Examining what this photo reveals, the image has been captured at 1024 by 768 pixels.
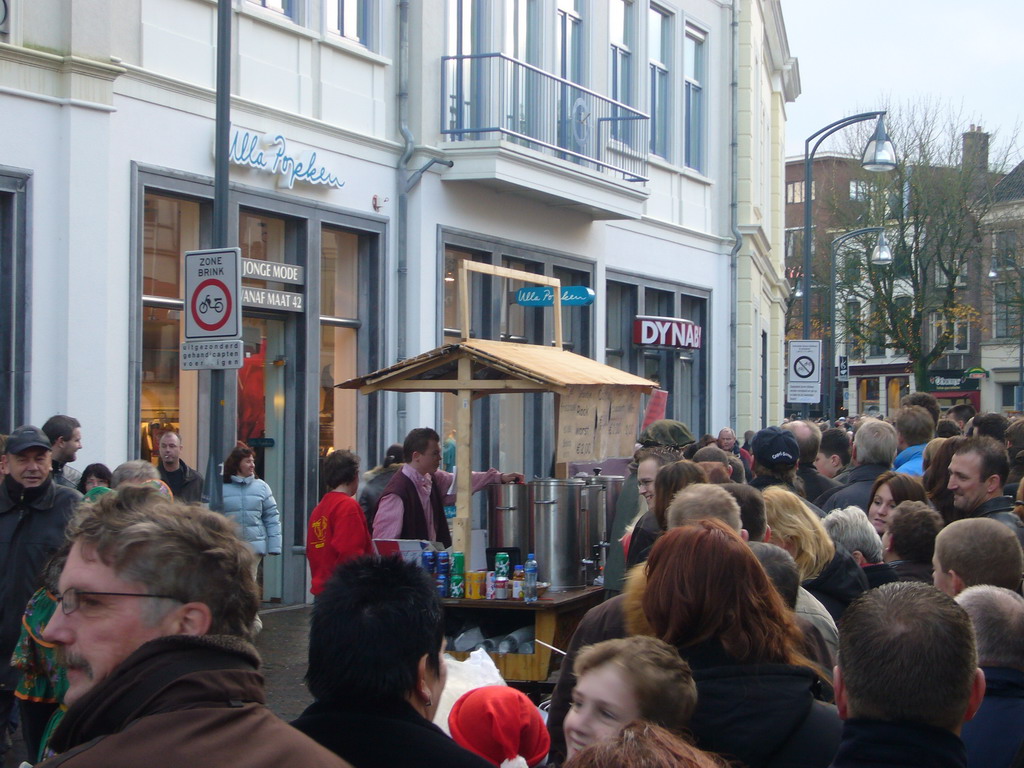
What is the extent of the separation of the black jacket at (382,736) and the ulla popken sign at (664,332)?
56.5ft

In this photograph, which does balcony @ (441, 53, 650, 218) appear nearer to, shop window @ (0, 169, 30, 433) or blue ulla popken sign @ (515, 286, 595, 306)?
blue ulla popken sign @ (515, 286, 595, 306)

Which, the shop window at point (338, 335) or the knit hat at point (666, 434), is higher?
the shop window at point (338, 335)

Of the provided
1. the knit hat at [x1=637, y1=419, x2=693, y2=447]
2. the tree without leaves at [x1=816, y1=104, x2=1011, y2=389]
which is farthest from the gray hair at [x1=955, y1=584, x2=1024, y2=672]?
the tree without leaves at [x1=816, y1=104, x2=1011, y2=389]

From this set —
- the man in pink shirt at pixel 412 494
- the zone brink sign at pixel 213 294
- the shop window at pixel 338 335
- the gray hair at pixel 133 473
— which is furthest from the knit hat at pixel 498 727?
the shop window at pixel 338 335

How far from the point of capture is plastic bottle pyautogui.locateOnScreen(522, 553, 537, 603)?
26.2ft

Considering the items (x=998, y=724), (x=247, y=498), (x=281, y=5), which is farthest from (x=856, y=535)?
(x=281, y=5)

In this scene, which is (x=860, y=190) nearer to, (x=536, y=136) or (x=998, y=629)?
(x=536, y=136)

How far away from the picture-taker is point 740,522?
4.77 m

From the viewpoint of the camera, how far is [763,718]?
3186mm

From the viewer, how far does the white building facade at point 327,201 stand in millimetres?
10414

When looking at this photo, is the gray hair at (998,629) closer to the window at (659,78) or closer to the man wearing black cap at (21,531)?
the man wearing black cap at (21,531)

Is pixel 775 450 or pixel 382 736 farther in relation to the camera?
pixel 775 450

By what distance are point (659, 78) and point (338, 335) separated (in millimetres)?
9329

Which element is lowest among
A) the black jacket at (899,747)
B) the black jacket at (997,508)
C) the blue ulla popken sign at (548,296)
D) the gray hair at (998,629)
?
the black jacket at (899,747)
